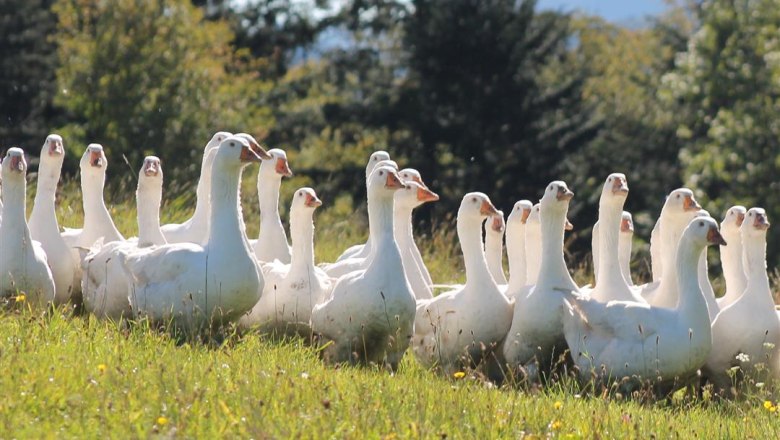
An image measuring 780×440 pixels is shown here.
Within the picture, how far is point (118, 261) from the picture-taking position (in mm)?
10852

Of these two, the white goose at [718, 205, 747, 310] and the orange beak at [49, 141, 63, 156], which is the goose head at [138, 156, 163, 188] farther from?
the white goose at [718, 205, 747, 310]

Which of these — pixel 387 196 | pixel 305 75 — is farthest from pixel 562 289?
pixel 305 75

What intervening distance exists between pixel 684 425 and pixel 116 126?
88.4ft

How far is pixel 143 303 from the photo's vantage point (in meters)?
10.2

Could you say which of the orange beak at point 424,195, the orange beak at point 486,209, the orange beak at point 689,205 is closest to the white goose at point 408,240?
the orange beak at point 424,195

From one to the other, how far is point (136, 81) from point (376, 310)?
2613 cm

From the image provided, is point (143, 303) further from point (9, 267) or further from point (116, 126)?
point (116, 126)

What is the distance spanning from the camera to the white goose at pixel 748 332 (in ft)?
35.8

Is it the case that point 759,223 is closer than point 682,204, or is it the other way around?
point 759,223

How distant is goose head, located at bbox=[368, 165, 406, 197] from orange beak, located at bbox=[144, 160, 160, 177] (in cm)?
213

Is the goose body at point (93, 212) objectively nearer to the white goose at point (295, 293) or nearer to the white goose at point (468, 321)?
the white goose at point (295, 293)

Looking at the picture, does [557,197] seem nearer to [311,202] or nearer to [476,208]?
[476,208]

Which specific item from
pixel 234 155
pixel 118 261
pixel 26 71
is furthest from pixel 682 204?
pixel 26 71

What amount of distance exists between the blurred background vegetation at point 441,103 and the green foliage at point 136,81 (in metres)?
0.05
